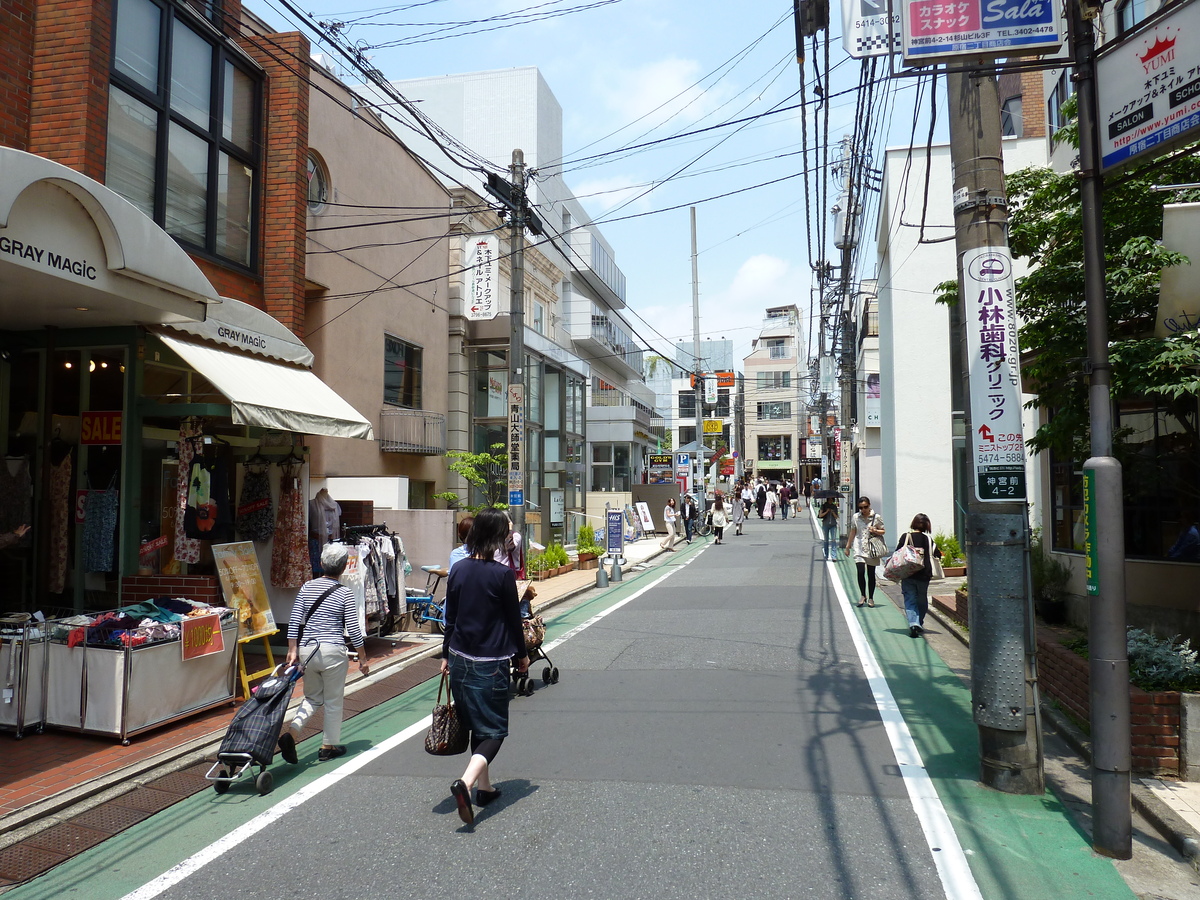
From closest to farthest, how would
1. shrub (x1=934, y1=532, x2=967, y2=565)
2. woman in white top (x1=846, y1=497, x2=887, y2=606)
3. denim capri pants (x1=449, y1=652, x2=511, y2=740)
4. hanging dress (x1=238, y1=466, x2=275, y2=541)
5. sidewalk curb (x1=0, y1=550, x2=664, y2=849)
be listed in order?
sidewalk curb (x1=0, y1=550, x2=664, y2=849) → denim capri pants (x1=449, y1=652, x2=511, y2=740) → hanging dress (x1=238, y1=466, x2=275, y2=541) → woman in white top (x1=846, y1=497, x2=887, y2=606) → shrub (x1=934, y1=532, x2=967, y2=565)

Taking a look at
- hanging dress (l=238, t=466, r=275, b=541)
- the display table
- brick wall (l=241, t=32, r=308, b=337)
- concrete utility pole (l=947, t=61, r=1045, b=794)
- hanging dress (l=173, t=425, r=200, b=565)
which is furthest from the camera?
brick wall (l=241, t=32, r=308, b=337)

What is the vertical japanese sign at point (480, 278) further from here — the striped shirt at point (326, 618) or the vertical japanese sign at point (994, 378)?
the vertical japanese sign at point (994, 378)

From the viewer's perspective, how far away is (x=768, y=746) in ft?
21.6

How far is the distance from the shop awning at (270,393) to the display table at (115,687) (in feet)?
7.71

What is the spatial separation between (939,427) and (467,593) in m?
17.4

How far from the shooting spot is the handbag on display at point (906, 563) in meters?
11.1

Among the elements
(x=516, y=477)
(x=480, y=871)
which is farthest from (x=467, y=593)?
(x=516, y=477)

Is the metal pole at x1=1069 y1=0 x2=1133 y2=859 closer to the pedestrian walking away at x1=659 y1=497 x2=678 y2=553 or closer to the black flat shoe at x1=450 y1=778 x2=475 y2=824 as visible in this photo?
the black flat shoe at x1=450 y1=778 x2=475 y2=824

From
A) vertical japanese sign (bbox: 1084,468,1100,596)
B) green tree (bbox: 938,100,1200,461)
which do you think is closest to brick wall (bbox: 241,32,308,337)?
green tree (bbox: 938,100,1200,461)

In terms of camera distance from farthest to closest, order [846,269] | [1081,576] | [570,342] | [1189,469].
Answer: [570,342]
[846,269]
[1081,576]
[1189,469]

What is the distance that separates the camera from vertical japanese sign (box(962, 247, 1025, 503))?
571cm

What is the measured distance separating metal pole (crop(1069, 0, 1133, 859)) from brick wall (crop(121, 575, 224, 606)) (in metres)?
7.44

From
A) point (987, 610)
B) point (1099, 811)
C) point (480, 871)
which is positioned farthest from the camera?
point (987, 610)

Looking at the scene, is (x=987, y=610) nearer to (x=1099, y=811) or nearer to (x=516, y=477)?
(x=1099, y=811)
